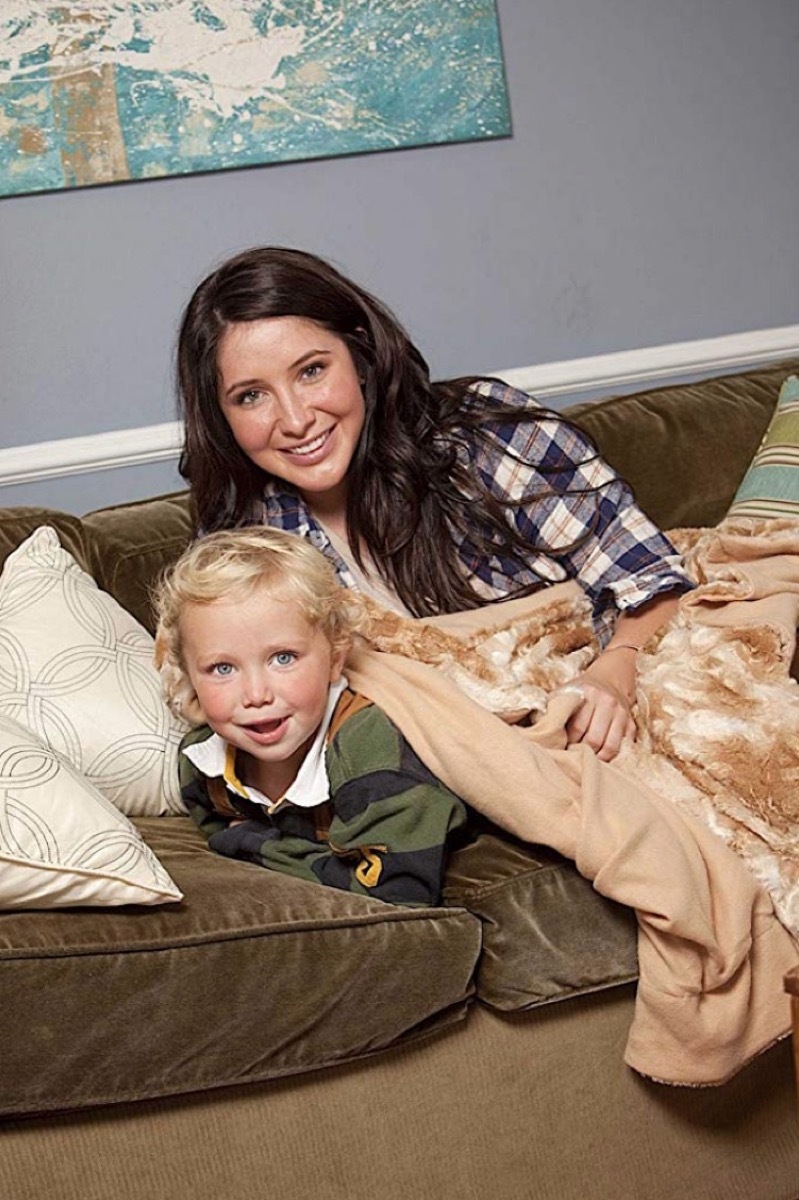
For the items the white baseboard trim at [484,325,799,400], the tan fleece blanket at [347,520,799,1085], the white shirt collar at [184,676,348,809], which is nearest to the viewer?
the tan fleece blanket at [347,520,799,1085]

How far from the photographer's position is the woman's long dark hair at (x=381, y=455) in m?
2.20

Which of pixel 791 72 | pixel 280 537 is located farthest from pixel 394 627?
pixel 791 72

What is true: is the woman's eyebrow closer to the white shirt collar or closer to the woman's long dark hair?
the woman's long dark hair

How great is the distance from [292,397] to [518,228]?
1.47m

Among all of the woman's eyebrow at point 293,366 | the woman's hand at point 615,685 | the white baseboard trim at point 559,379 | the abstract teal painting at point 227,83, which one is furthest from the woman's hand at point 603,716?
the abstract teal painting at point 227,83

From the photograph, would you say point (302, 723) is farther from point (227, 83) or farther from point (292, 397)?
point (227, 83)

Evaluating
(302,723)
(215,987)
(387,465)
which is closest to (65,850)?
(215,987)

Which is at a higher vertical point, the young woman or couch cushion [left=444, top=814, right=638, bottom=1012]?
the young woman

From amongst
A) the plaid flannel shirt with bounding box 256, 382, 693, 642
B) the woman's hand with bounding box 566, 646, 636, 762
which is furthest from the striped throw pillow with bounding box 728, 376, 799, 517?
the woman's hand with bounding box 566, 646, 636, 762

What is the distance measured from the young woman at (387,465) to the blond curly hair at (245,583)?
246 mm

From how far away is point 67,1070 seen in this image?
1599 millimetres

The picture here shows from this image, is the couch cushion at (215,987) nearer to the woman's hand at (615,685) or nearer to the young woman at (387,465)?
the woman's hand at (615,685)

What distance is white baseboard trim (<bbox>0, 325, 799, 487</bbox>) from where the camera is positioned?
3.20 metres

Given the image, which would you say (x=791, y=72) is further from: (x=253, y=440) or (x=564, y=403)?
(x=253, y=440)
